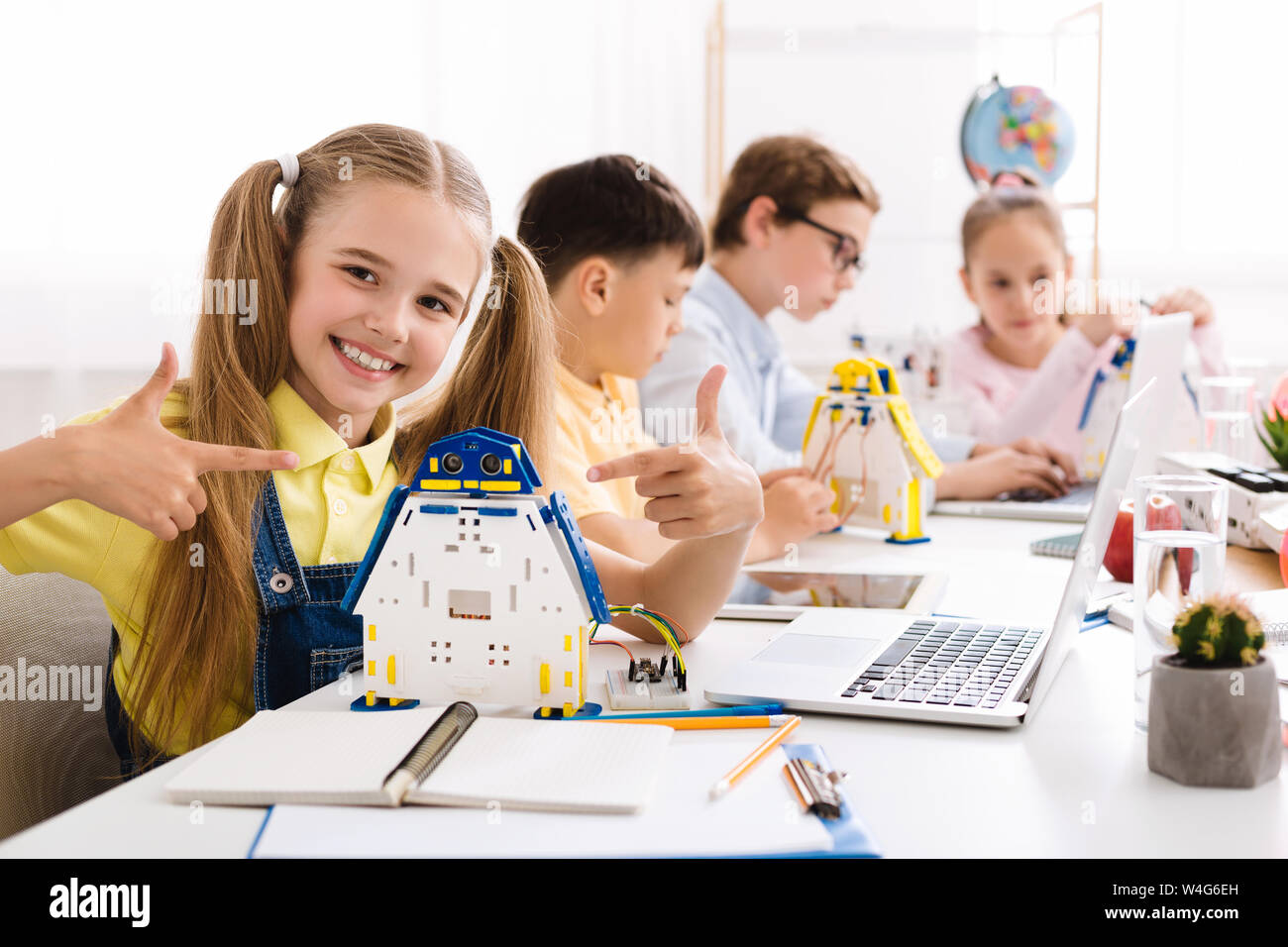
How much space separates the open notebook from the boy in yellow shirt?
766 millimetres

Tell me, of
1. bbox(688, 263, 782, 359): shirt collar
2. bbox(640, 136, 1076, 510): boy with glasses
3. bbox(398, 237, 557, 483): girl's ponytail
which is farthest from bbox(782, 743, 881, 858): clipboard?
bbox(688, 263, 782, 359): shirt collar

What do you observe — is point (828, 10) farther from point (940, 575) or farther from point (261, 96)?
point (940, 575)

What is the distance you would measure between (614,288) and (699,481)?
2.29 ft

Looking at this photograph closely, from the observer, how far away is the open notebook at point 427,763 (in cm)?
67

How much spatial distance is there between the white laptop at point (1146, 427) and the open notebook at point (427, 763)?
2.57ft

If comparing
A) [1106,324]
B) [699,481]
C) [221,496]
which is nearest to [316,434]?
[221,496]

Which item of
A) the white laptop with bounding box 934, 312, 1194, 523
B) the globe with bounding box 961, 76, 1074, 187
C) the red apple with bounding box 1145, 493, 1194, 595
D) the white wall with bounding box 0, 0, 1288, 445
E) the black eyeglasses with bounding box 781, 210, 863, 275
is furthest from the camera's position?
the globe with bounding box 961, 76, 1074, 187

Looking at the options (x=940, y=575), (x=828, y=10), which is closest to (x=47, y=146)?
(x=940, y=575)

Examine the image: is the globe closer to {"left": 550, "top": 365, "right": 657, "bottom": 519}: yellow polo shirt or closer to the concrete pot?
{"left": 550, "top": 365, "right": 657, "bottom": 519}: yellow polo shirt

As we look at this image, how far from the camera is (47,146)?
174cm

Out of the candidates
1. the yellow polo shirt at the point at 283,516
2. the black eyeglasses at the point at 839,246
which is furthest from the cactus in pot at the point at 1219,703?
the black eyeglasses at the point at 839,246

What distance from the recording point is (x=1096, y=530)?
870 millimetres

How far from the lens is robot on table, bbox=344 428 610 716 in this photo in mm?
807
